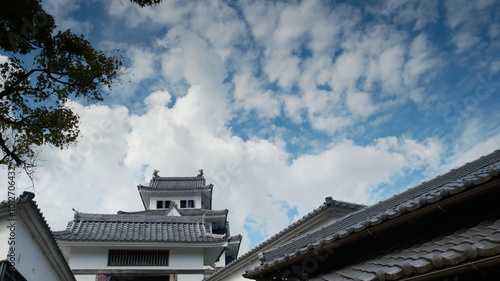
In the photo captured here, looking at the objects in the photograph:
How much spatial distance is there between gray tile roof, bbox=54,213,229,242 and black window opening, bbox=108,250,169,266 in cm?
86

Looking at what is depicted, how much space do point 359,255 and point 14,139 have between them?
21.8 feet

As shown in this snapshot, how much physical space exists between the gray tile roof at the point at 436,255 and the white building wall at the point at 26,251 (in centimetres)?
735

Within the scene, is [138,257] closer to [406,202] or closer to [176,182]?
[406,202]

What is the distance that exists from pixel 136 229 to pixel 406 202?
17.5 metres

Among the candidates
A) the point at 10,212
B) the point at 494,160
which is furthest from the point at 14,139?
the point at 494,160

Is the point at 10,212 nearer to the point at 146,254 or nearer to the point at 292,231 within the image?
the point at 292,231

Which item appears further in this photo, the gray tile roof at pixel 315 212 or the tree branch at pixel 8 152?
the gray tile roof at pixel 315 212

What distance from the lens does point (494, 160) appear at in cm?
657

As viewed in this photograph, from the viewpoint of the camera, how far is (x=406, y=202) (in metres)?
6.25

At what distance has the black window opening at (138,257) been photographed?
19109 mm

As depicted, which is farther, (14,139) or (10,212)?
(10,212)

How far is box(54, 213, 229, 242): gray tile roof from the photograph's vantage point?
1894 centimetres

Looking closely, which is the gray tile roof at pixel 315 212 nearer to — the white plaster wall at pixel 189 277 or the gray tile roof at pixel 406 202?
the white plaster wall at pixel 189 277

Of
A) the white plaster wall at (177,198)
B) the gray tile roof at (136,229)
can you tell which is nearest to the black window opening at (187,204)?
the white plaster wall at (177,198)
